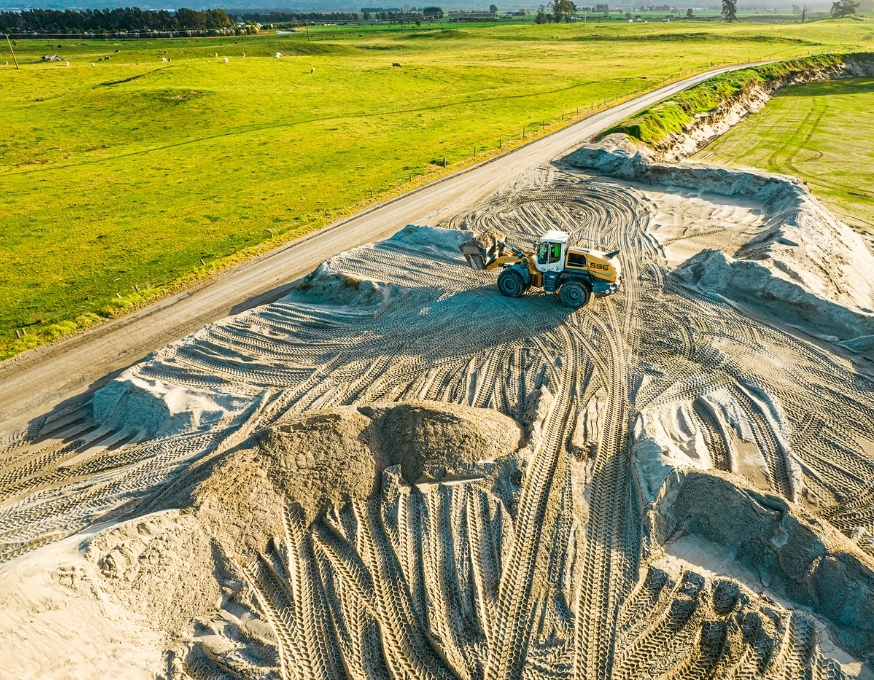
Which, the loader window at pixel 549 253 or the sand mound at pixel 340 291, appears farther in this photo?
the sand mound at pixel 340 291

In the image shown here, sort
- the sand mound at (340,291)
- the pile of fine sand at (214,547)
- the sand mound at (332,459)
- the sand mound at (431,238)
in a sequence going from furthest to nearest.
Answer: the sand mound at (431,238)
the sand mound at (340,291)
the sand mound at (332,459)
the pile of fine sand at (214,547)

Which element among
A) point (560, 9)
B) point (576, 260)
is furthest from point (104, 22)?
point (576, 260)

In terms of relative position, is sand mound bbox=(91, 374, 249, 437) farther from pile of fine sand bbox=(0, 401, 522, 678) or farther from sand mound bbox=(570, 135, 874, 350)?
sand mound bbox=(570, 135, 874, 350)

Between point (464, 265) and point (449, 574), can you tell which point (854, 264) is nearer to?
point (464, 265)

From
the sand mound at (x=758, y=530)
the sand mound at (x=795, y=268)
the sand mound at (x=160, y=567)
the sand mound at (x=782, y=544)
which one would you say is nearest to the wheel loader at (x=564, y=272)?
the sand mound at (x=795, y=268)

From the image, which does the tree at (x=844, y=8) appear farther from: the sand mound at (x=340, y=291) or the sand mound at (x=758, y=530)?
the sand mound at (x=758, y=530)

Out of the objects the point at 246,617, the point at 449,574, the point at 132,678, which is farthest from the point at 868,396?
the point at 132,678

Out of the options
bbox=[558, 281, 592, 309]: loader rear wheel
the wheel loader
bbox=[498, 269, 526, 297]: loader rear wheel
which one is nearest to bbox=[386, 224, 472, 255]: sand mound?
bbox=[498, 269, 526, 297]: loader rear wheel
